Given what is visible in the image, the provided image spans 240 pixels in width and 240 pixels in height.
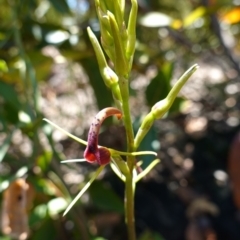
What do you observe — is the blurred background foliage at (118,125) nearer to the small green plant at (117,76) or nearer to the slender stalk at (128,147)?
the slender stalk at (128,147)

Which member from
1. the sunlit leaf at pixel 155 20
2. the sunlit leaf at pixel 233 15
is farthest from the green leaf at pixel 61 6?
the sunlit leaf at pixel 233 15

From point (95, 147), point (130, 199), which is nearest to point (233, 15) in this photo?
point (130, 199)

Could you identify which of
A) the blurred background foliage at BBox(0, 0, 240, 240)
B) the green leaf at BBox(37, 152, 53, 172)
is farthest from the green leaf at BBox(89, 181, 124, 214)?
the green leaf at BBox(37, 152, 53, 172)

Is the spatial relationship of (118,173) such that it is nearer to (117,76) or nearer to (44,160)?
(117,76)

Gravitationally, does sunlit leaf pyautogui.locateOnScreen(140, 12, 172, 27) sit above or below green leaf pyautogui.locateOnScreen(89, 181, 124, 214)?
above

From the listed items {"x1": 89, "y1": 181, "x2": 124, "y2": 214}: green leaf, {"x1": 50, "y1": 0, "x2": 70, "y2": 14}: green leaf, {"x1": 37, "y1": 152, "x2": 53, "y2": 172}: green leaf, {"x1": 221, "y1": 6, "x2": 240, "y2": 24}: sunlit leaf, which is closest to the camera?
{"x1": 37, "y1": 152, "x2": 53, "y2": 172}: green leaf

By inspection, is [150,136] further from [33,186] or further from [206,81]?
[206,81]

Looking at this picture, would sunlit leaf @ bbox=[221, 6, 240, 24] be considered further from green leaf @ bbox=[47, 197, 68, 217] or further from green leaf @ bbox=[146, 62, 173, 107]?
green leaf @ bbox=[47, 197, 68, 217]

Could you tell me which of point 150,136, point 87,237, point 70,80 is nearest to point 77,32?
point 70,80
